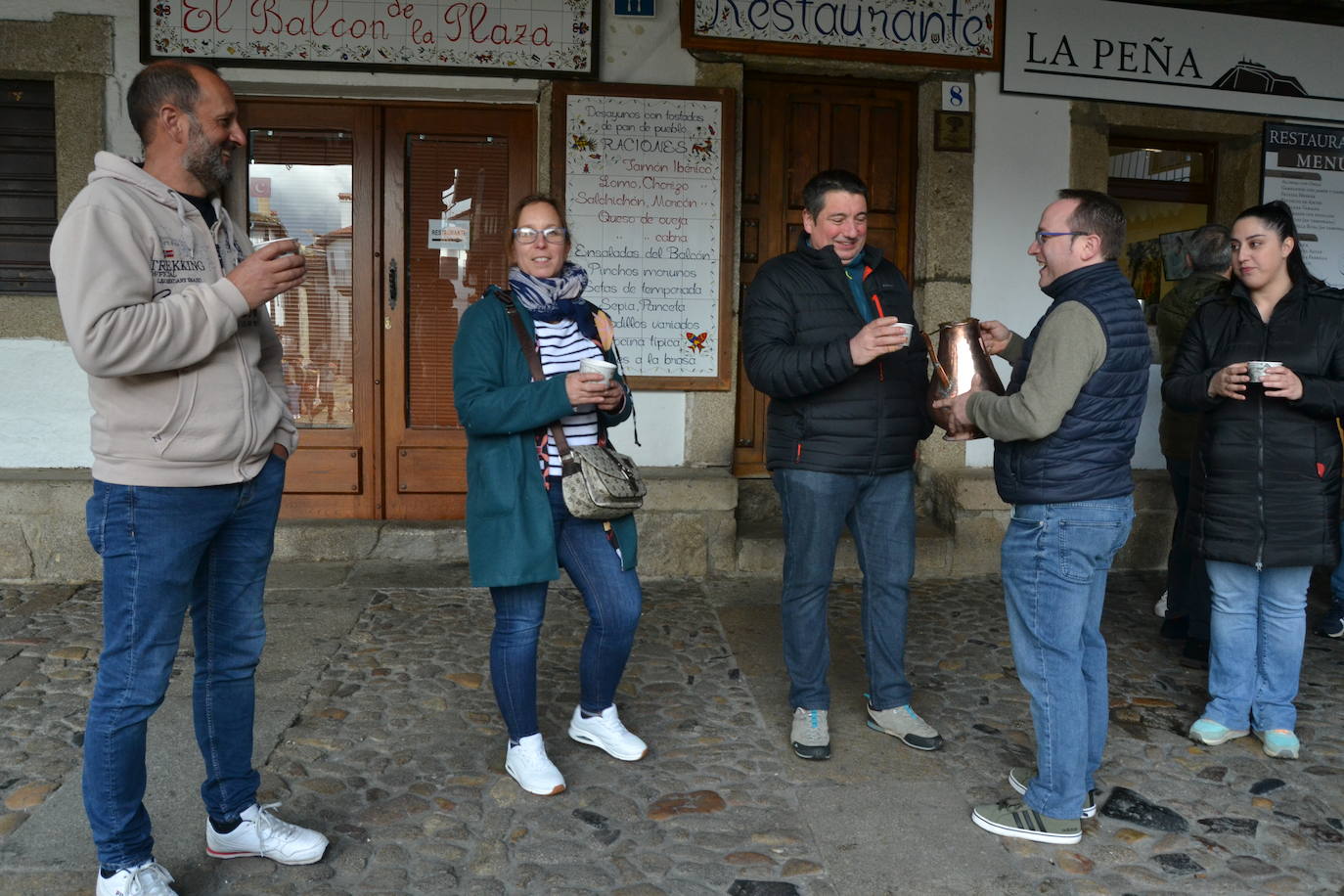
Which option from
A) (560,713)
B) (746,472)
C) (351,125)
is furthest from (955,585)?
(351,125)

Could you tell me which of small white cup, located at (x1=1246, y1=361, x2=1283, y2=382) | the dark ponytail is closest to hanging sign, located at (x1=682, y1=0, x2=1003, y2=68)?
the dark ponytail

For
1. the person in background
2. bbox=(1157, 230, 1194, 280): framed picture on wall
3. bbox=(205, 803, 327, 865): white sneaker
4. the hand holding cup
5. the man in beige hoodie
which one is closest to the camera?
the man in beige hoodie

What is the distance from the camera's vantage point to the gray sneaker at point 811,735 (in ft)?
11.7

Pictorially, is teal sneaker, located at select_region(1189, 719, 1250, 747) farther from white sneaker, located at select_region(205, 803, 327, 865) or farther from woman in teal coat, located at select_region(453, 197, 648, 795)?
white sneaker, located at select_region(205, 803, 327, 865)

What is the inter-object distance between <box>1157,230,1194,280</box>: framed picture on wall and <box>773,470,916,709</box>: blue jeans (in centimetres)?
387

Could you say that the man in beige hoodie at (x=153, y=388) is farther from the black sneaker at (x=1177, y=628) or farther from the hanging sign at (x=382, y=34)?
the black sneaker at (x=1177, y=628)

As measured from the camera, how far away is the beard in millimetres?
2449

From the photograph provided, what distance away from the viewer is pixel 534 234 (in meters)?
3.18

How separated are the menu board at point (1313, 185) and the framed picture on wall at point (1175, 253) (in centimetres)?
50

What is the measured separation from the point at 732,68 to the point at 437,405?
2.41m

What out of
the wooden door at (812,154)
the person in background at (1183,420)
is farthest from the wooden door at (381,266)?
the person in background at (1183,420)

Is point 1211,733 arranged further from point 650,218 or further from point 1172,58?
point 1172,58

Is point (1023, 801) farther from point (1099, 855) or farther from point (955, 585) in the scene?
point (955, 585)

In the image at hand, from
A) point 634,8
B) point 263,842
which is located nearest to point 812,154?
point 634,8
